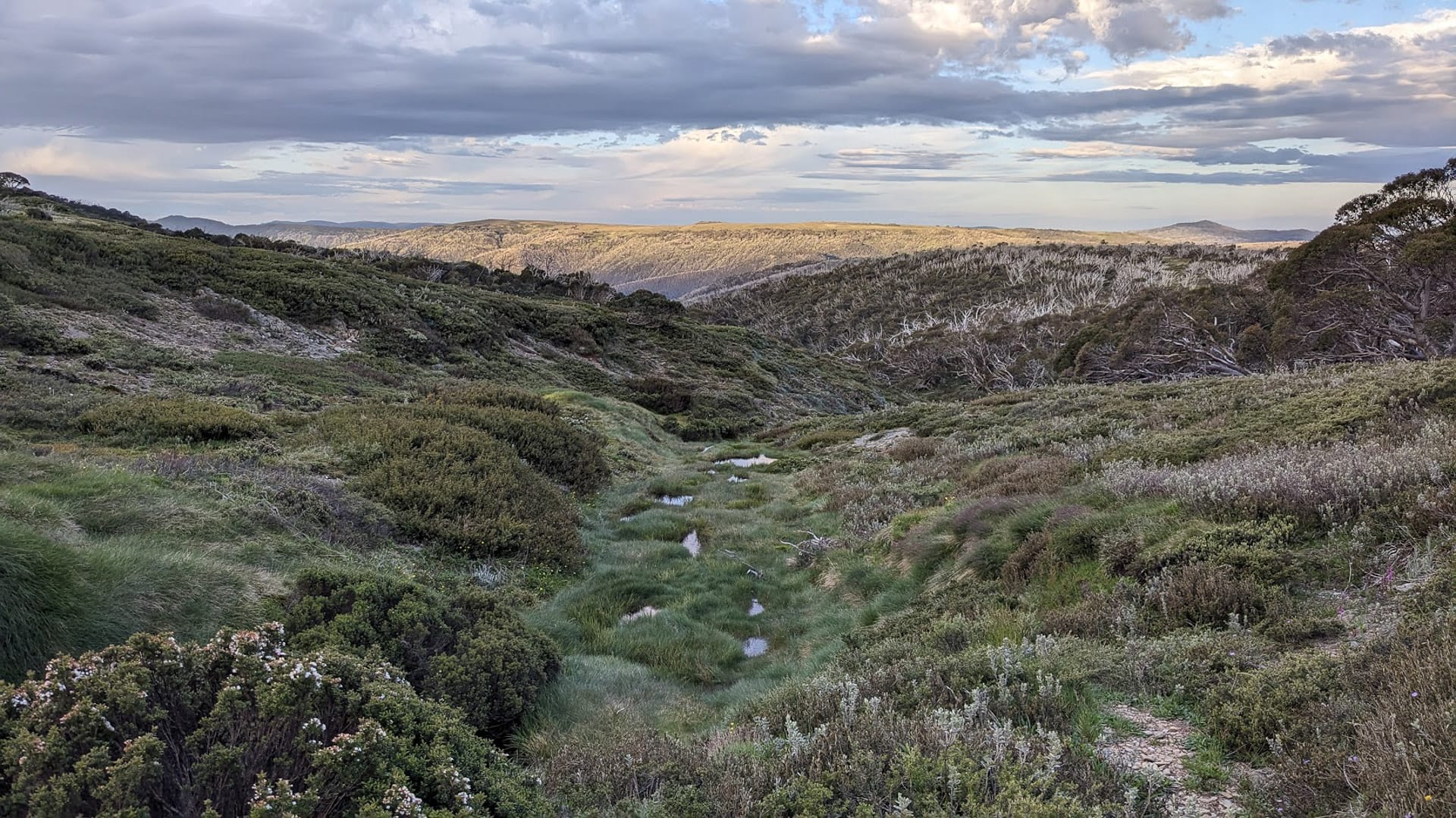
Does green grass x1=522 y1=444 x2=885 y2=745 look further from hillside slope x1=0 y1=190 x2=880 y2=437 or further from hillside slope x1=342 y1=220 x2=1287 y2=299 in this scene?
hillside slope x1=342 y1=220 x2=1287 y2=299

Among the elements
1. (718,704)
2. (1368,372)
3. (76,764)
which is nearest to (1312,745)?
(718,704)

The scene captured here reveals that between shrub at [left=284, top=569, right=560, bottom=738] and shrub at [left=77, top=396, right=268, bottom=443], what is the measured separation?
724cm

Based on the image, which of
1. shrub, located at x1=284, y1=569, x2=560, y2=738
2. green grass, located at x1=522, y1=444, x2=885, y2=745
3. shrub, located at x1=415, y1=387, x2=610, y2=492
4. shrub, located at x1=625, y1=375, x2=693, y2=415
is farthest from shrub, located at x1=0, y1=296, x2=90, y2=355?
shrub, located at x1=625, y1=375, x2=693, y2=415

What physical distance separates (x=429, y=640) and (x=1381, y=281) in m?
29.0

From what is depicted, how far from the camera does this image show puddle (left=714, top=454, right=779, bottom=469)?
19.2 meters

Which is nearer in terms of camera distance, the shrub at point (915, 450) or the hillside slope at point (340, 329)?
the shrub at point (915, 450)

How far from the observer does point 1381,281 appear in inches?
924

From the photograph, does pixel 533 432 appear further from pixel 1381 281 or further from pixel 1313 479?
pixel 1381 281

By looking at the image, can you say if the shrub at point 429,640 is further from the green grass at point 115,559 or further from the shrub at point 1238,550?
the shrub at point 1238,550

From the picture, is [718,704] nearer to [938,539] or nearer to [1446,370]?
[938,539]

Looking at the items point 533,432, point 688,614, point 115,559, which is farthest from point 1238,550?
point 533,432

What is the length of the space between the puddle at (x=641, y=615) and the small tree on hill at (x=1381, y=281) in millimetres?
22378

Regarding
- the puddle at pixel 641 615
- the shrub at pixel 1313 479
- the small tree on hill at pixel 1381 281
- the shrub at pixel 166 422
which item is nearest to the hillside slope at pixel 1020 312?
the small tree on hill at pixel 1381 281

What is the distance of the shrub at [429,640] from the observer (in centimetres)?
529
